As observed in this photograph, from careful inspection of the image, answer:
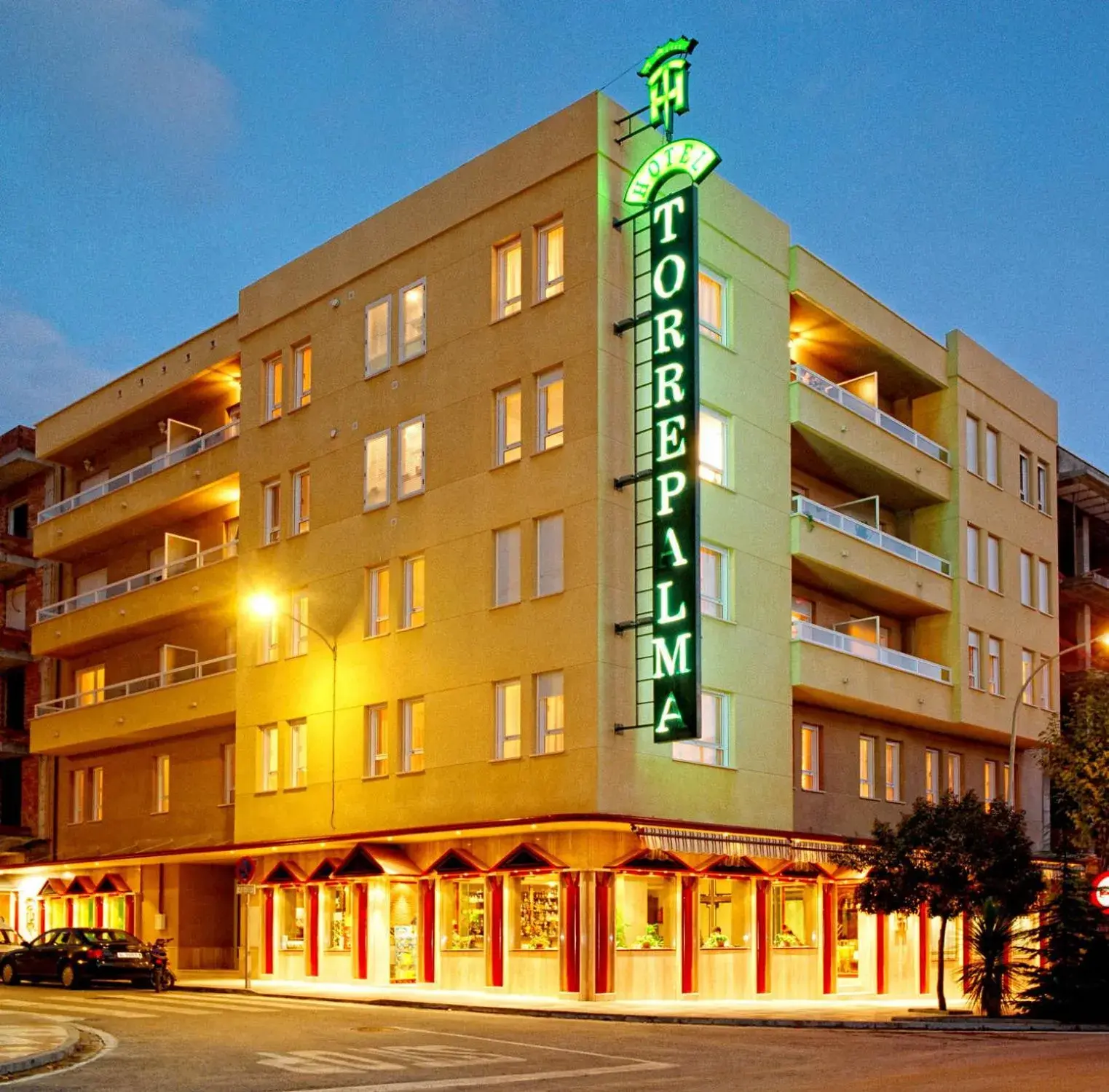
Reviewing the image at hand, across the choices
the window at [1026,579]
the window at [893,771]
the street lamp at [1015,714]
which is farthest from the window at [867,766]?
the window at [1026,579]

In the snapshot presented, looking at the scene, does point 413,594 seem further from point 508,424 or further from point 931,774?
point 931,774

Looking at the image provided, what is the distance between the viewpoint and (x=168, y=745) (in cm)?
4838

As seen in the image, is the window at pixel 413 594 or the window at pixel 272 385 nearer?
the window at pixel 413 594

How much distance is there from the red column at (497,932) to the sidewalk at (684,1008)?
43 cm

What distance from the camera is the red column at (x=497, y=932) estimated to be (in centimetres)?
3394

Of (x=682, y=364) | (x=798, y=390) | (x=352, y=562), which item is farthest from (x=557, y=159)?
(x=352, y=562)

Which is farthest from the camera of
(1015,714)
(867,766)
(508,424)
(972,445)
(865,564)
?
(972,445)

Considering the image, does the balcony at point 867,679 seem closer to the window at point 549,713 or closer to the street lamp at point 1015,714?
the street lamp at point 1015,714

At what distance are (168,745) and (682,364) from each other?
22.9m

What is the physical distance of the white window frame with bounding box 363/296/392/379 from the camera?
132 feet

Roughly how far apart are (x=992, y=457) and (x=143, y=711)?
26.0 meters

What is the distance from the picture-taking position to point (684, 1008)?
30.7 m

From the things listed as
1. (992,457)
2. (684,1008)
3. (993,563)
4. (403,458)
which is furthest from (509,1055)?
(992,457)

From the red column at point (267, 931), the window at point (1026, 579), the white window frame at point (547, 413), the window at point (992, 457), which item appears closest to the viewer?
the white window frame at point (547, 413)
